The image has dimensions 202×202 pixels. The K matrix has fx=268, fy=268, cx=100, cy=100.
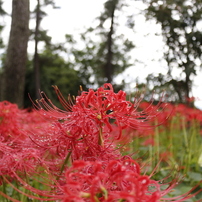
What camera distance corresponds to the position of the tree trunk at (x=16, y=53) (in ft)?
11.3

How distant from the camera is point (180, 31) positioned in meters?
6.88

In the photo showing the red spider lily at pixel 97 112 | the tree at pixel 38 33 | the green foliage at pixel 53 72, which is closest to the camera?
the red spider lily at pixel 97 112

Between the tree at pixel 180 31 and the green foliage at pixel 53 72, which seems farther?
the green foliage at pixel 53 72

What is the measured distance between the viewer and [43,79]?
13.1 m

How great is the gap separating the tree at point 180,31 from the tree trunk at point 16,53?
152 inches

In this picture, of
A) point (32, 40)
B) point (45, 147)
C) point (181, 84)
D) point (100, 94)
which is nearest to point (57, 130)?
point (45, 147)

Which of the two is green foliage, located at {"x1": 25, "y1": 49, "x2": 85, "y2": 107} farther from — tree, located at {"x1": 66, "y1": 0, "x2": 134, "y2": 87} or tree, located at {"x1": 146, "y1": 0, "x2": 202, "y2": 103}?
tree, located at {"x1": 146, "y1": 0, "x2": 202, "y2": 103}

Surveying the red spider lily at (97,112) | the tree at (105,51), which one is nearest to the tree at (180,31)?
the tree at (105,51)

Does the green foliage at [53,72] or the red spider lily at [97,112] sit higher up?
the green foliage at [53,72]

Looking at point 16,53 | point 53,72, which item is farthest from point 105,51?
point 16,53

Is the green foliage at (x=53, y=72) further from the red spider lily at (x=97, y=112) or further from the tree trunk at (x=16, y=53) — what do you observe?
the red spider lily at (x=97, y=112)

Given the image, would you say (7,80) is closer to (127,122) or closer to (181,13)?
(127,122)

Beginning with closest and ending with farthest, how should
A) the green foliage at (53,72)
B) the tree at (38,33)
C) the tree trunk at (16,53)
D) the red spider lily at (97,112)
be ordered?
1. the red spider lily at (97,112)
2. the tree trunk at (16,53)
3. the tree at (38,33)
4. the green foliage at (53,72)

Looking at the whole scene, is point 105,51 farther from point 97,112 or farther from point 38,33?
point 97,112
